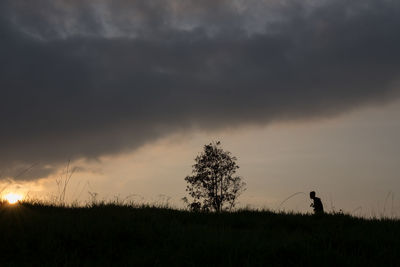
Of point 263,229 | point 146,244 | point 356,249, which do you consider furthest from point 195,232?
point 356,249

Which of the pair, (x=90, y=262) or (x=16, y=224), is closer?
(x=90, y=262)

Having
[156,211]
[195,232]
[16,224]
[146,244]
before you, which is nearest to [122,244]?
[146,244]

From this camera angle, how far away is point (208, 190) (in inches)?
1911

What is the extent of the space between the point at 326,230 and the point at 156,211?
16.3ft

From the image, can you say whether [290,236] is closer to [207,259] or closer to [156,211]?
[207,259]

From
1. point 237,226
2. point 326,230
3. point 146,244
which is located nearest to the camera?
point 146,244

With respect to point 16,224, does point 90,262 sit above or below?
below

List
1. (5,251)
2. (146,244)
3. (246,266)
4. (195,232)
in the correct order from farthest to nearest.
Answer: (195,232), (146,244), (5,251), (246,266)

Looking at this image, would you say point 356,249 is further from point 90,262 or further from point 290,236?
point 90,262

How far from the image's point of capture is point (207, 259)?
8.53 metres

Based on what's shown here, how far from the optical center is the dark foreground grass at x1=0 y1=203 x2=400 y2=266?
8.54 meters

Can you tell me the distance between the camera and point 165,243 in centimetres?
948

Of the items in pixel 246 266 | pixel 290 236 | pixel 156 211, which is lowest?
pixel 246 266

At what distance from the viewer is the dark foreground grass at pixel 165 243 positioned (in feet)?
28.0
